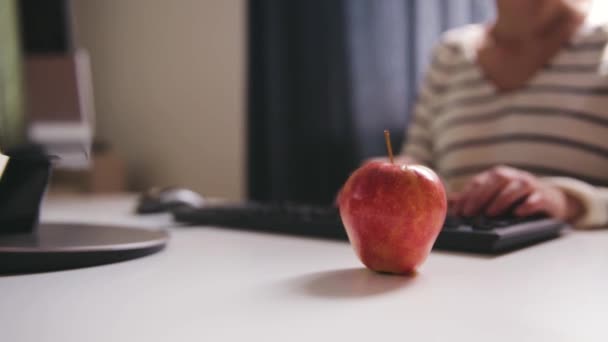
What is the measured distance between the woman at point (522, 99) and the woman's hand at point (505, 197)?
310mm

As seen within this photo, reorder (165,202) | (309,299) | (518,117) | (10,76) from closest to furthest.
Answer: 1. (309,299)
2. (165,202)
3. (518,117)
4. (10,76)

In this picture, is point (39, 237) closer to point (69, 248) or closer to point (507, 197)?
point (69, 248)

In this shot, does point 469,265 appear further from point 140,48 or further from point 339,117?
point 140,48

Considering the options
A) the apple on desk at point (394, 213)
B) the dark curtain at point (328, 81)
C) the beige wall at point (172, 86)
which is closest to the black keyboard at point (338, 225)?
the apple on desk at point (394, 213)

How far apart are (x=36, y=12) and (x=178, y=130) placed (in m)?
1.55

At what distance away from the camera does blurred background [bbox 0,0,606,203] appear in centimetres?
105

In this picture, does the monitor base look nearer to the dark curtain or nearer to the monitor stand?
the monitor stand

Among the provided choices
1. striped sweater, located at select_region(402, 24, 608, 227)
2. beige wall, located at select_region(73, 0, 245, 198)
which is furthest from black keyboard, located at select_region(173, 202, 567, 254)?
beige wall, located at select_region(73, 0, 245, 198)

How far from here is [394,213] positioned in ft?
1.60

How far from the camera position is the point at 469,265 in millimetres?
558

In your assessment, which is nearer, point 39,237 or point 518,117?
point 39,237

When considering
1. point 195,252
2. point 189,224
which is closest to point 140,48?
point 189,224

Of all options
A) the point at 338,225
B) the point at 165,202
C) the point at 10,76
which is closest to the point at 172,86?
the point at 10,76

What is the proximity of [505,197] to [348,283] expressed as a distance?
0.36 metres
